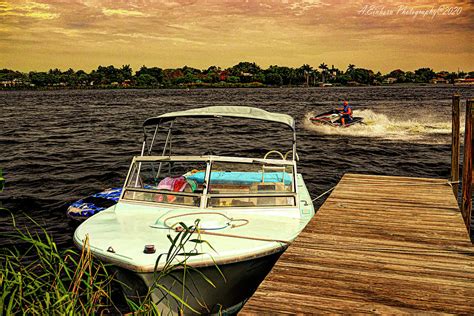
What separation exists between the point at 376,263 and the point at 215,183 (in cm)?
339

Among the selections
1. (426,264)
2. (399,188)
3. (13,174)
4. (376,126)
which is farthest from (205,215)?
(376,126)

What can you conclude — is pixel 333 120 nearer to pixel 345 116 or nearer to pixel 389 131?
pixel 345 116

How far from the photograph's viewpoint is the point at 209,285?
6.55 m

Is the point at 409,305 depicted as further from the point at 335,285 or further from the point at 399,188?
the point at 399,188

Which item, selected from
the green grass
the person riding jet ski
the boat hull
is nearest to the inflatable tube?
the boat hull

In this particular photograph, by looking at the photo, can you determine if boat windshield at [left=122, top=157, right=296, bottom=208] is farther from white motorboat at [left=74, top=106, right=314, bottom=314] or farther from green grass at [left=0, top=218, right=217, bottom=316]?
green grass at [left=0, top=218, right=217, bottom=316]

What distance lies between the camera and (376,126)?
3759 centimetres

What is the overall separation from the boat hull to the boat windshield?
4.74 ft

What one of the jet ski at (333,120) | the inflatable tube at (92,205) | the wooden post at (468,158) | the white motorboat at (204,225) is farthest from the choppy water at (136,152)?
the wooden post at (468,158)

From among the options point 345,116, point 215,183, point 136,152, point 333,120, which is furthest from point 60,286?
point 345,116

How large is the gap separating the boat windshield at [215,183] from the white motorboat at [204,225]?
0.02 m

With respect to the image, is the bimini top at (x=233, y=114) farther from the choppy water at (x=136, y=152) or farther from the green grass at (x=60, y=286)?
the choppy water at (x=136, y=152)

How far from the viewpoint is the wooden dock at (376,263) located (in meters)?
5.07

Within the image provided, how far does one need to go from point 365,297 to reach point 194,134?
3181 centimetres
